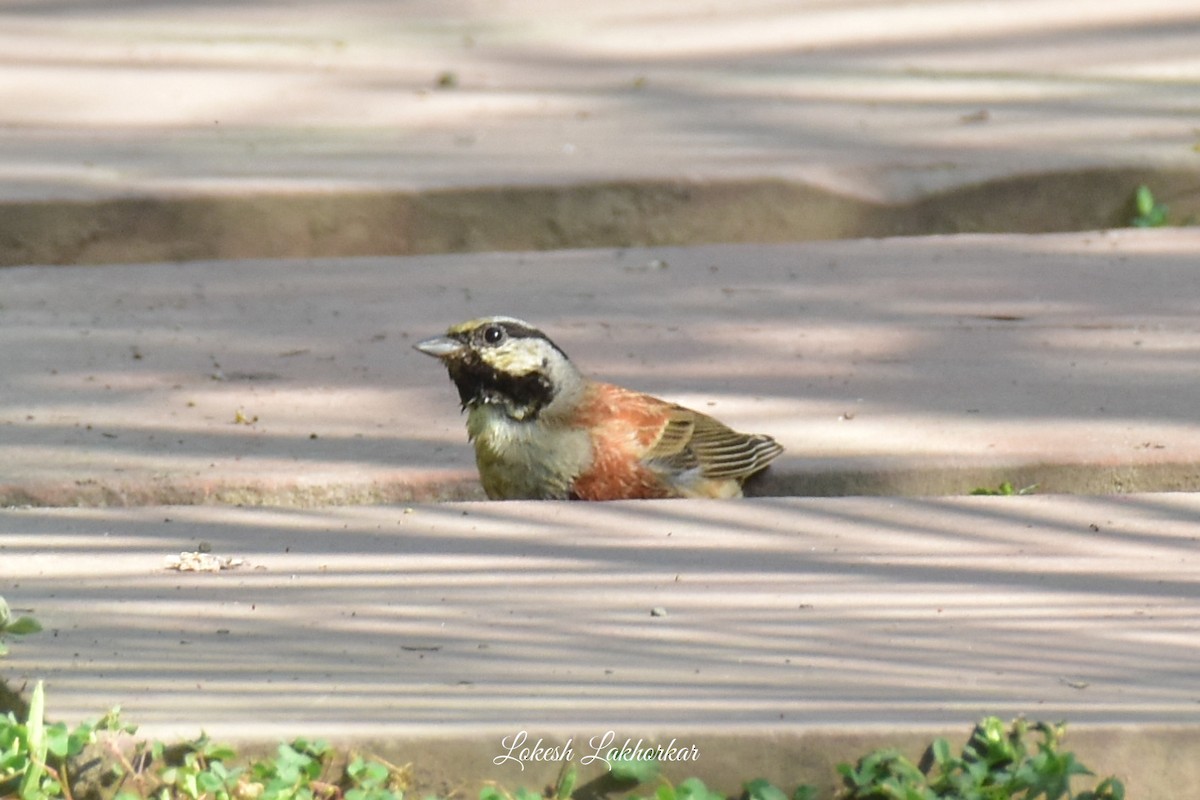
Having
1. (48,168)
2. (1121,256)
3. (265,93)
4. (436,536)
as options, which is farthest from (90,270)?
(1121,256)

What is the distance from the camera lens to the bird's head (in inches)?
215

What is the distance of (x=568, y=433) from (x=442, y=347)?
453 mm

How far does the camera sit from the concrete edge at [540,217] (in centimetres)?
700

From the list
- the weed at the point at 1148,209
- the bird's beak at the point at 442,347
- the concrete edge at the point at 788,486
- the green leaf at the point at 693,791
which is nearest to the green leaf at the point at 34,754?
the green leaf at the point at 693,791

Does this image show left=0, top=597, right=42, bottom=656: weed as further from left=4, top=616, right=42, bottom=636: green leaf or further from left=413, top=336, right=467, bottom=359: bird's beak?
left=413, top=336, right=467, bottom=359: bird's beak

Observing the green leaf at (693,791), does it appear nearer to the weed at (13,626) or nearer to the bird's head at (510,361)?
the weed at (13,626)

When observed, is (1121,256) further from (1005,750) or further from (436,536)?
(1005,750)

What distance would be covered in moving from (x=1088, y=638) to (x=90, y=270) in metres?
4.25

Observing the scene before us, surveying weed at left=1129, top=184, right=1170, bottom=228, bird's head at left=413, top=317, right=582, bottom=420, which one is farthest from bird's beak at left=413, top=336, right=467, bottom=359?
weed at left=1129, top=184, right=1170, bottom=228

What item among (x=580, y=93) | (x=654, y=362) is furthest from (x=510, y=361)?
(x=580, y=93)

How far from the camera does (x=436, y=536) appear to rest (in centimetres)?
418

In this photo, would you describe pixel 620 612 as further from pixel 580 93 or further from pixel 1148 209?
pixel 580 93

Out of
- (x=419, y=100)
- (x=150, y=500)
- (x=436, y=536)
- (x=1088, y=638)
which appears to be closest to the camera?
(x=1088, y=638)

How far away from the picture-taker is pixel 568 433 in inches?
212
